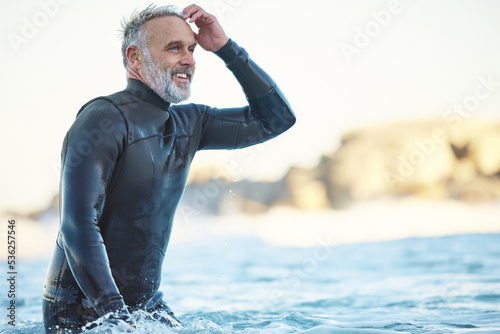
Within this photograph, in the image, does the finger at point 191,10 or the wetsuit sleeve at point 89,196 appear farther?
the finger at point 191,10

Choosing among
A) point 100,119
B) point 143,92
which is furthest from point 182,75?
point 100,119

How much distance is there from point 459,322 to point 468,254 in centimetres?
1007

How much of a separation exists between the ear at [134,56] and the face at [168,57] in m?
0.04

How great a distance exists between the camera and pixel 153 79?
2.75m

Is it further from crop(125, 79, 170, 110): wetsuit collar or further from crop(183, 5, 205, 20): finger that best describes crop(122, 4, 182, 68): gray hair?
crop(125, 79, 170, 110): wetsuit collar

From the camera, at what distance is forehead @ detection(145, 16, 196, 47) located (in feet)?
8.98

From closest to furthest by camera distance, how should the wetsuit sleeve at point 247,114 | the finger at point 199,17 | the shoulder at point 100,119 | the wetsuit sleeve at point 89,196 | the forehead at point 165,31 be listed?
the wetsuit sleeve at point 89,196 < the shoulder at point 100,119 < the forehead at point 165,31 < the finger at point 199,17 < the wetsuit sleeve at point 247,114

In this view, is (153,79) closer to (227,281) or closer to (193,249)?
(227,281)

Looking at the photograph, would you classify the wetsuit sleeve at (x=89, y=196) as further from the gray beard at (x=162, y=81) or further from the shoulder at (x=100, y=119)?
the gray beard at (x=162, y=81)

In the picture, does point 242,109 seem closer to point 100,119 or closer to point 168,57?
point 168,57

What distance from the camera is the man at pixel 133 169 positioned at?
2.29 meters

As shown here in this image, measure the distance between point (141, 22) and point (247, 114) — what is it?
2.39ft

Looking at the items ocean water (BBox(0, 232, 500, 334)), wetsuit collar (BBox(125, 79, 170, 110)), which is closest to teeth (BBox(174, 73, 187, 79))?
wetsuit collar (BBox(125, 79, 170, 110))

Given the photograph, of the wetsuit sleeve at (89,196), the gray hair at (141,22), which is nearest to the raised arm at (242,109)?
the gray hair at (141,22)
